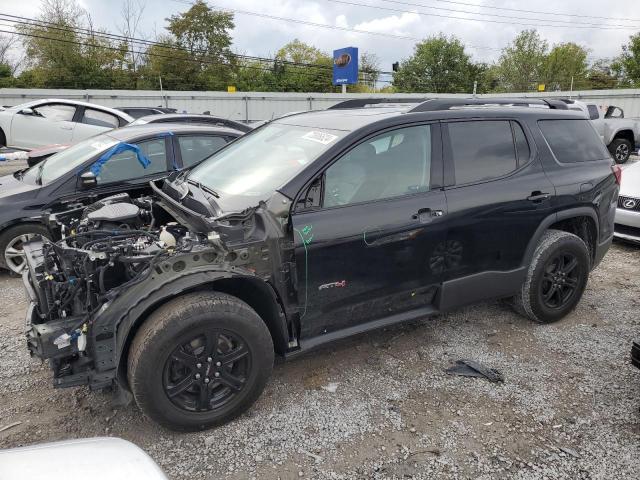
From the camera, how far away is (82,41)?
3825 cm

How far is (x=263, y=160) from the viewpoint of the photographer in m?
3.39

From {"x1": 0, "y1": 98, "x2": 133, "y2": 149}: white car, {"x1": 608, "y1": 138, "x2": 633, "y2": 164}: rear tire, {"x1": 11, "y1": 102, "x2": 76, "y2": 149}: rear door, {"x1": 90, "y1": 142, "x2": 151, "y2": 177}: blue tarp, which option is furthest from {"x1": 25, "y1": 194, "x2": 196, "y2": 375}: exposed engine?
{"x1": 608, "y1": 138, "x2": 633, "y2": 164}: rear tire

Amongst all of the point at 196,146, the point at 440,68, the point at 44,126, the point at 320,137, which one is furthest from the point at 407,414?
the point at 440,68

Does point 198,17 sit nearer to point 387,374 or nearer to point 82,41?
point 82,41

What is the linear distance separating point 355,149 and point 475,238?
1137 millimetres

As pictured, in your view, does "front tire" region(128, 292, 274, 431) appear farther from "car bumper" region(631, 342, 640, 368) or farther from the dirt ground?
"car bumper" region(631, 342, 640, 368)

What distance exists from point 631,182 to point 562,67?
194 ft

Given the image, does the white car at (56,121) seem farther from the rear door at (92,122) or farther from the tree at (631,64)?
the tree at (631,64)

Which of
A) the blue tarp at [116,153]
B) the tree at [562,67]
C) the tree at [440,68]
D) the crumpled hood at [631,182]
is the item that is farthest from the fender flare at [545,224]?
the tree at [562,67]

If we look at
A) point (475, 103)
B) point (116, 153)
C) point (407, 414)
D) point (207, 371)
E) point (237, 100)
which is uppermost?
point (237, 100)

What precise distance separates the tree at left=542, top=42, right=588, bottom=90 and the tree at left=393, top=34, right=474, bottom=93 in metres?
9.71

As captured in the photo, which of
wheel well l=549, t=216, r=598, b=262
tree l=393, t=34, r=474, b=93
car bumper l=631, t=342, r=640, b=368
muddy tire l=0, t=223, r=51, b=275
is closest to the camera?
car bumper l=631, t=342, r=640, b=368

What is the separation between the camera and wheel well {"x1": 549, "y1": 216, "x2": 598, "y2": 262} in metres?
4.11

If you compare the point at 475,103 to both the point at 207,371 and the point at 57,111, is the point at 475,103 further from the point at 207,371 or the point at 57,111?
the point at 57,111
